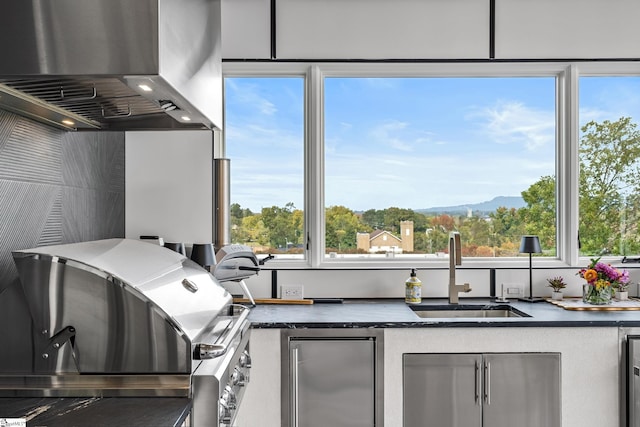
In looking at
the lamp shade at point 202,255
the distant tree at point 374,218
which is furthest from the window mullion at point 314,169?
the lamp shade at point 202,255

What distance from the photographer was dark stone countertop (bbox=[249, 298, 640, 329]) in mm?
2262

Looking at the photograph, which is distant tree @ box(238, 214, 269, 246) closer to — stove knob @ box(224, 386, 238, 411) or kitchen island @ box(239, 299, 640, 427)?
kitchen island @ box(239, 299, 640, 427)

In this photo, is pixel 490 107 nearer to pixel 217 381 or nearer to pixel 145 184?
pixel 145 184

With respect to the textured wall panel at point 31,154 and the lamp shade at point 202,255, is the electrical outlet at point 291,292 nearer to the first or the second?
the lamp shade at point 202,255

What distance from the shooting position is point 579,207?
298cm

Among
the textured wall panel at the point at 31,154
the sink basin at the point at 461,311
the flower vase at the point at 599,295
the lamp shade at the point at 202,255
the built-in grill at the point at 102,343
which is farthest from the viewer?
the sink basin at the point at 461,311

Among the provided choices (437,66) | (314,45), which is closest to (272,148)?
(314,45)

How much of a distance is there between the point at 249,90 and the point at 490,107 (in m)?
1.52

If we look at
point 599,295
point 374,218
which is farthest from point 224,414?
point 599,295

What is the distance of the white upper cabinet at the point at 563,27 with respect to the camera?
2883 mm

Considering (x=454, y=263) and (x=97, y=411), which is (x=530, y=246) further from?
(x=97, y=411)

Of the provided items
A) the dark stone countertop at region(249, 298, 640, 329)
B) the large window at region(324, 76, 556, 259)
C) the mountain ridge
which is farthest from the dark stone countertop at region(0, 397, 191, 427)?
the mountain ridge

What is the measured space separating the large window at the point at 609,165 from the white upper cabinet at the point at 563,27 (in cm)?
23

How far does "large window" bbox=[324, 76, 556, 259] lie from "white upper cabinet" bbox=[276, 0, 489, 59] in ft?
0.57
